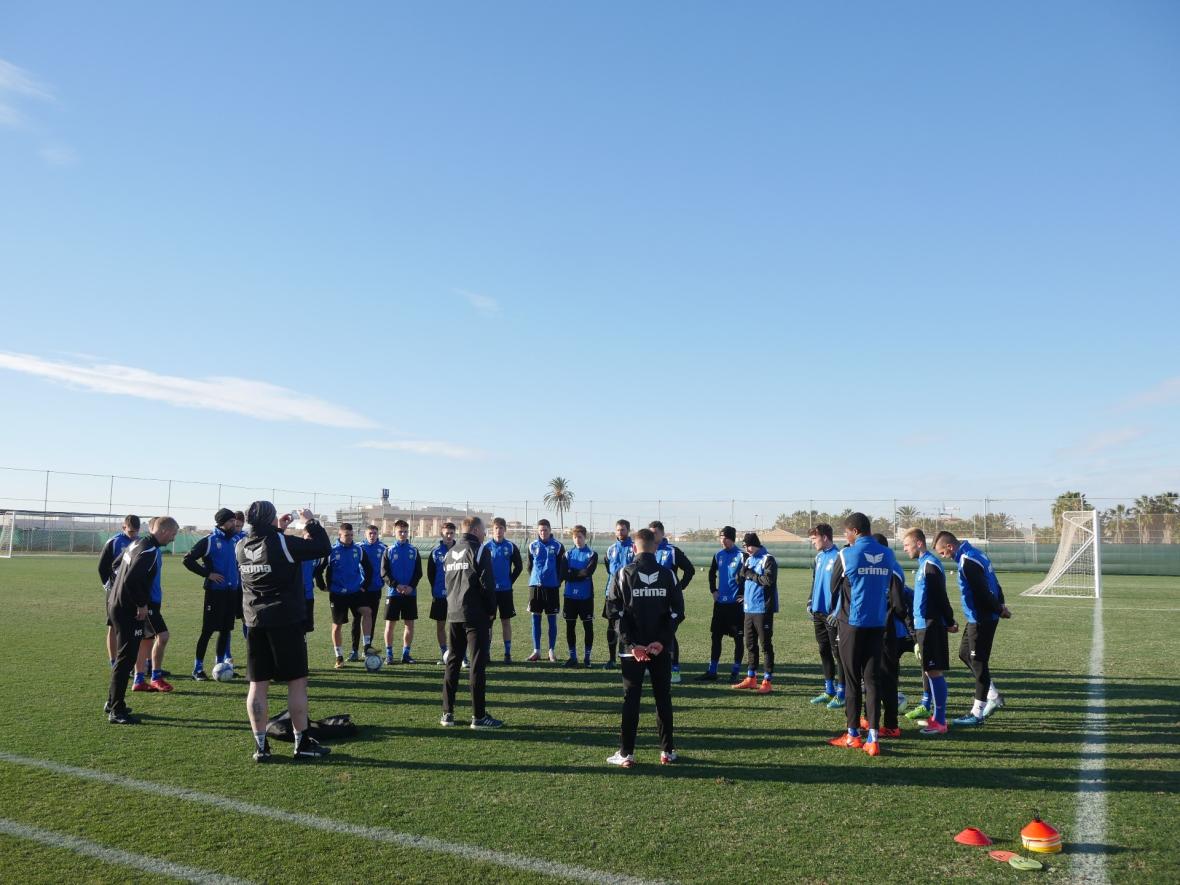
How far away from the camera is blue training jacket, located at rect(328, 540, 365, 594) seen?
11.4m

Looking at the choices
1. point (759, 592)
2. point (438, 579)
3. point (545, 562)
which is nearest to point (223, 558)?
point (438, 579)

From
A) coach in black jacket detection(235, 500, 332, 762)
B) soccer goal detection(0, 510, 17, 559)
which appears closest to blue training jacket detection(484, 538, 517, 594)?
coach in black jacket detection(235, 500, 332, 762)

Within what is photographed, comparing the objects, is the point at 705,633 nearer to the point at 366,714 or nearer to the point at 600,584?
the point at 366,714

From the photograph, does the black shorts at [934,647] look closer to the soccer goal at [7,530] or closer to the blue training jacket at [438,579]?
the blue training jacket at [438,579]

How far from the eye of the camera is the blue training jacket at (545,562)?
12258 mm

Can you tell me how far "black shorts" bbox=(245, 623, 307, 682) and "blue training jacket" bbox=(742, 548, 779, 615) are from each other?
18.1ft

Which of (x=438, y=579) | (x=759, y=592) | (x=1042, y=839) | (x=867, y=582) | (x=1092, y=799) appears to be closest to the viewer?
(x=1042, y=839)

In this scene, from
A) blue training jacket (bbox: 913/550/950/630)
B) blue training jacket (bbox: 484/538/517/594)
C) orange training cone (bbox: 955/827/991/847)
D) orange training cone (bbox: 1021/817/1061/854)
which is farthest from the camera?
blue training jacket (bbox: 484/538/517/594)

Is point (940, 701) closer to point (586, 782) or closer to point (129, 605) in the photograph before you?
point (586, 782)

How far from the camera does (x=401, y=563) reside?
38.6ft

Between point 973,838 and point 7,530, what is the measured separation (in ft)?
175

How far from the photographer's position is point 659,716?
6625mm

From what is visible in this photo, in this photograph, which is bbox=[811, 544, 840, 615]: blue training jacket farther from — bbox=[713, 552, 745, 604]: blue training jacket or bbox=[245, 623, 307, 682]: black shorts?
bbox=[245, 623, 307, 682]: black shorts

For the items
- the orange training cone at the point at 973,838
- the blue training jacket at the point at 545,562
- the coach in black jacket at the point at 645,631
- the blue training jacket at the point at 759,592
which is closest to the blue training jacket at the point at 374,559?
the blue training jacket at the point at 545,562
